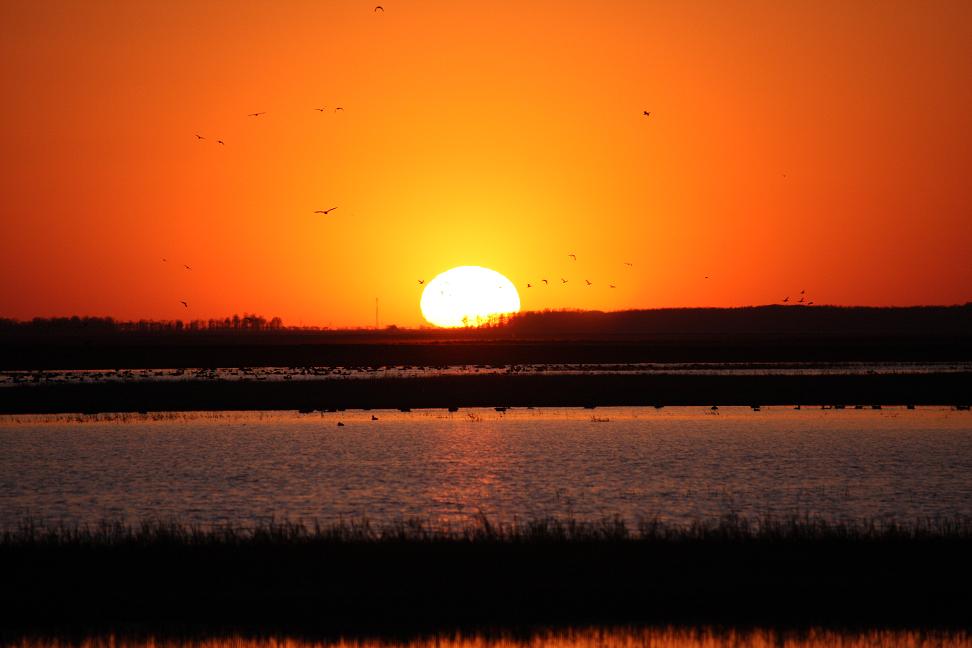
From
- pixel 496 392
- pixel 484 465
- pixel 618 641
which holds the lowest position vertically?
pixel 618 641

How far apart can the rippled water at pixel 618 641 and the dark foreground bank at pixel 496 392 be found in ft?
150

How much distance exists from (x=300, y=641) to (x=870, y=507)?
56.3 feet

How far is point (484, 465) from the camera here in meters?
38.7

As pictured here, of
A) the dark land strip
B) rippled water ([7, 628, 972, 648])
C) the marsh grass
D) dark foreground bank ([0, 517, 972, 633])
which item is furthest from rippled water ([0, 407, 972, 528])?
the dark land strip

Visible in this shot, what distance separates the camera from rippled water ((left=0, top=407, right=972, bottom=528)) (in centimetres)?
2919

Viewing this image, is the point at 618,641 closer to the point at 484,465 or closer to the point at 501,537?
the point at 501,537

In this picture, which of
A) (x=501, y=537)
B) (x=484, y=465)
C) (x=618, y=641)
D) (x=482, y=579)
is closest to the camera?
(x=618, y=641)

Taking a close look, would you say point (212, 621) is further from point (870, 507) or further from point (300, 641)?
point (870, 507)

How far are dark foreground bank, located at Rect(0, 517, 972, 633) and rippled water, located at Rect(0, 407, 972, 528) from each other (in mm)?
5785

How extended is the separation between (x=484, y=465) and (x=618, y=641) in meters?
21.6

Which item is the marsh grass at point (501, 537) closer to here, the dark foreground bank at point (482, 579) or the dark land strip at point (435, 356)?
the dark foreground bank at point (482, 579)

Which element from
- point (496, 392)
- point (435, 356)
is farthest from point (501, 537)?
point (435, 356)

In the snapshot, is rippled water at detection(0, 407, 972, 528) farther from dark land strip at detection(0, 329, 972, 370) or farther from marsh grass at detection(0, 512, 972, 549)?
dark land strip at detection(0, 329, 972, 370)

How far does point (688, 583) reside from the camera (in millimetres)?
19328
